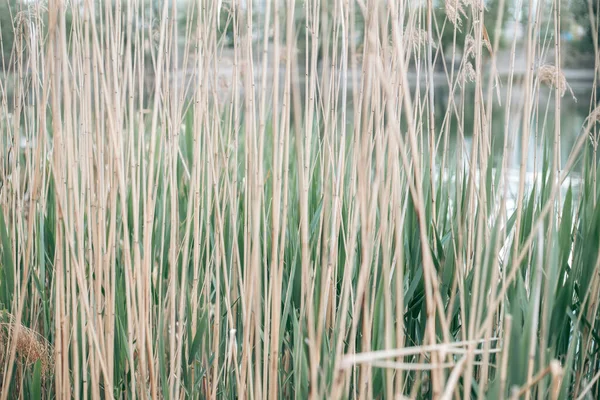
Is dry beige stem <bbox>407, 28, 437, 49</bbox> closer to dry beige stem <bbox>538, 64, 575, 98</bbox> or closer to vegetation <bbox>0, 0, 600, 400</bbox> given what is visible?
vegetation <bbox>0, 0, 600, 400</bbox>

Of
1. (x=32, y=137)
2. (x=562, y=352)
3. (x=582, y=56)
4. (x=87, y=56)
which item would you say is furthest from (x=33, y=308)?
(x=582, y=56)

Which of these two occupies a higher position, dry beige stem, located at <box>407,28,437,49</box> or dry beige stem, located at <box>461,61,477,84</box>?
dry beige stem, located at <box>407,28,437,49</box>

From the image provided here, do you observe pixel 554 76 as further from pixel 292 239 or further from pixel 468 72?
pixel 292 239

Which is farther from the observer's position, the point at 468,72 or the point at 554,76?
the point at 468,72

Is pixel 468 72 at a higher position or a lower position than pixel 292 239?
higher

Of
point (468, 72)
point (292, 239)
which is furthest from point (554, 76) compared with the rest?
point (292, 239)

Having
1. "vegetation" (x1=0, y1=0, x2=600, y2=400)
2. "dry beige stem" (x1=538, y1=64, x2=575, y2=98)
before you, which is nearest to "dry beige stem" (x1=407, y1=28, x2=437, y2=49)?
"vegetation" (x1=0, y1=0, x2=600, y2=400)

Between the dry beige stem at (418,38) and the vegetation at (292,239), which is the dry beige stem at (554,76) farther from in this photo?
the dry beige stem at (418,38)

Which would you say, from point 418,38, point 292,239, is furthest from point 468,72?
point 292,239

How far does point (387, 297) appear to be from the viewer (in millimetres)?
679

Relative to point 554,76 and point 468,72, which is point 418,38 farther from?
point 554,76

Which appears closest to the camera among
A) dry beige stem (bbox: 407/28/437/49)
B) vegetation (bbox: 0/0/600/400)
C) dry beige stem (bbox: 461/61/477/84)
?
vegetation (bbox: 0/0/600/400)

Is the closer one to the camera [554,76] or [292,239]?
[554,76]

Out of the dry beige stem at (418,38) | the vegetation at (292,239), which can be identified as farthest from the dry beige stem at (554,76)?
the dry beige stem at (418,38)
